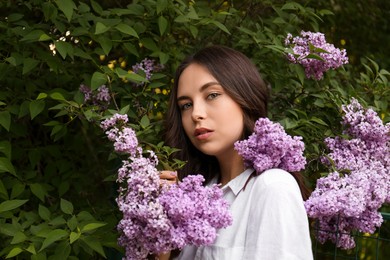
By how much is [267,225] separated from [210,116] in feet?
1.38

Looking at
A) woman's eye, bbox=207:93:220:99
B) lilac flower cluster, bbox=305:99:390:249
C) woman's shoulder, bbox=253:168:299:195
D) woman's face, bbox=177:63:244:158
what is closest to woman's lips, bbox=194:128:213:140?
woman's face, bbox=177:63:244:158

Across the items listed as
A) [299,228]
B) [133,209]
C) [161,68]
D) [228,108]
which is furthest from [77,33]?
[299,228]

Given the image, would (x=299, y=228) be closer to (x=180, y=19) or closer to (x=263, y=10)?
(x=180, y=19)

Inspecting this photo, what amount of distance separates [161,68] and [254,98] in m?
0.63

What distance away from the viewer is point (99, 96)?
2539 millimetres

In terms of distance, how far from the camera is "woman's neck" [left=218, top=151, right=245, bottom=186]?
7.47ft

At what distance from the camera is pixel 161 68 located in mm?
2803

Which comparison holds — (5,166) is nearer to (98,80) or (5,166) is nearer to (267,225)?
(98,80)

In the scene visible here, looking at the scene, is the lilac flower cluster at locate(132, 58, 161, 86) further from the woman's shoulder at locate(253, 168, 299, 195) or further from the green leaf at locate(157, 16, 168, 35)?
the woman's shoulder at locate(253, 168, 299, 195)

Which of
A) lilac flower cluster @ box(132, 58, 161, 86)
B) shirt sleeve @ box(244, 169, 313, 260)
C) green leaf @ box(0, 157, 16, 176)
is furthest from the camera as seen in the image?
lilac flower cluster @ box(132, 58, 161, 86)

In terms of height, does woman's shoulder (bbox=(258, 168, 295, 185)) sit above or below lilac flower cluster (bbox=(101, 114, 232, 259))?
above

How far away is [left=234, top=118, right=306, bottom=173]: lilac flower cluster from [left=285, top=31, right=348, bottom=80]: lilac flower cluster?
61 centimetres

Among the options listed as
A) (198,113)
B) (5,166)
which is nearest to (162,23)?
(198,113)

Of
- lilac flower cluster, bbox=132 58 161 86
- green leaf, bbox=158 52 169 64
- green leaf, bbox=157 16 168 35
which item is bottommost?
lilac flower cluster, bbox=132 58 161 86
